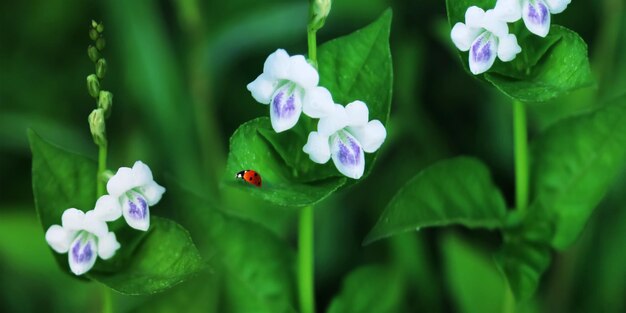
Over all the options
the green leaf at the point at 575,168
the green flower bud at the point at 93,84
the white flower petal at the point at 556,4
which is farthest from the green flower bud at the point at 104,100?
the green leaf at the point at 575,168

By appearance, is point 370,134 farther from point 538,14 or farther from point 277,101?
point 538,14

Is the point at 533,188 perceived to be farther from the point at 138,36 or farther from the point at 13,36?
the point at 13,36

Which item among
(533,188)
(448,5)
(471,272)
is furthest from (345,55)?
(471,272)

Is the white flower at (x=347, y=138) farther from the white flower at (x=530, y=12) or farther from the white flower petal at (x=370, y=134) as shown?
the white flower at (x=530, y=12)

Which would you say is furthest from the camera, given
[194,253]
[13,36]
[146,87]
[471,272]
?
[13,36]

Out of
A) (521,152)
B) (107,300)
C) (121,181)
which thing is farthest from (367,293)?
(121,181)

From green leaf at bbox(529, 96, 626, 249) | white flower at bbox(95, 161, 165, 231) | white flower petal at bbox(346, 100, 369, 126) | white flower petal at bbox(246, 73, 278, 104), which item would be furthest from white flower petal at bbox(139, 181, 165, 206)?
green leaf at bbox(529, 96, 626, 249)
